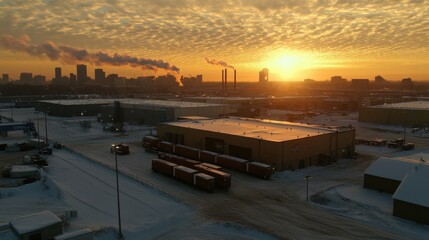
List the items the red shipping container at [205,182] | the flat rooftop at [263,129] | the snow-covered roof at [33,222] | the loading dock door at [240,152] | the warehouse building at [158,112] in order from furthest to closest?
the warehouse building at [158,112]
the flat rooftop at [263,129]
the loading dock door at [240,152]
the red shipping container at [205,182]
the snow-covered roof at [33,222]

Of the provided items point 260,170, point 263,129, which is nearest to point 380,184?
point 260,170

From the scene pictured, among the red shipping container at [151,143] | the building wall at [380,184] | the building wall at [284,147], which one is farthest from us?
the red shipping container at [151,143]

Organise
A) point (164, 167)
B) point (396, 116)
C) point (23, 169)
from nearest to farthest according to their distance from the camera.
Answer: point (164, 167), point (23, 169), point (396, 116)

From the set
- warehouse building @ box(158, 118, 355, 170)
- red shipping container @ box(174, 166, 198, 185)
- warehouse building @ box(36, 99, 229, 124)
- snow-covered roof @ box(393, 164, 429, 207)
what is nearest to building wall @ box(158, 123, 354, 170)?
warehouse building @ box(158, 118, 355, 170)

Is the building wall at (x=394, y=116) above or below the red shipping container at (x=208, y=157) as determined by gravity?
above

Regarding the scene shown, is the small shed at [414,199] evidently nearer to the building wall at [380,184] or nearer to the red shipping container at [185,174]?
the building wall at [380,184]

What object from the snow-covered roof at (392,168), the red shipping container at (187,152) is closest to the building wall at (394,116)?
the snow-covered roof at (392,168)

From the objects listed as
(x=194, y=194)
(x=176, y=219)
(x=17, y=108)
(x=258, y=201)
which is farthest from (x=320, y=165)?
(x=17, y=108)

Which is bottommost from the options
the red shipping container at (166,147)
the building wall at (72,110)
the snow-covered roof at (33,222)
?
the snow-covered roof at (33,222)

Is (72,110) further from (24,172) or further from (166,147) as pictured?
(24,172)
